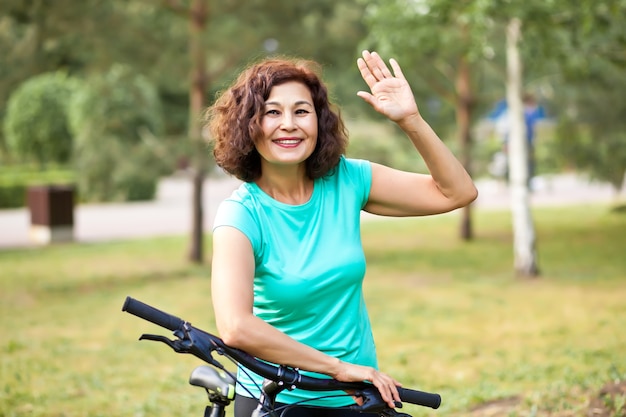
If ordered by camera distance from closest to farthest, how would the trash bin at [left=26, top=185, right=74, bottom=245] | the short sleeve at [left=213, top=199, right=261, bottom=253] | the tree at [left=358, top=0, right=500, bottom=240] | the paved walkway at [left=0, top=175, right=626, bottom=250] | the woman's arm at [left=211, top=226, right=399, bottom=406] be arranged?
the woman's arm at [left=211, top=226, right=399, bottom=406], the short sleeve at [left=213, top=199, right=261, bottom=253], the tree at [left=358, top=0, right=500, bottom=240], the trash bin at [left=26, top=185, right=74, bottom=245], the paved walkway at [left=0, top=175, right=626, bottom=250]

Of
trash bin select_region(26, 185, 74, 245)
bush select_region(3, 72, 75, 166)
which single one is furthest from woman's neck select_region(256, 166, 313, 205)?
bush select_region(3, 72, 75, 166)

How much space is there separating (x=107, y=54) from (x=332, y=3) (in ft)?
11.0

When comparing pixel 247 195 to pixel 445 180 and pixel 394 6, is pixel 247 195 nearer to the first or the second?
pixel 445 180

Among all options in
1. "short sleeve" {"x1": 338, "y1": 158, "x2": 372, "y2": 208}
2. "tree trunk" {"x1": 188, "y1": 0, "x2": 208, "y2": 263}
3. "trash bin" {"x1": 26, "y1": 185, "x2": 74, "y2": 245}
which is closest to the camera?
"short sleeve" {"x1": 338, "y1": 158, "x2": 372, "y2": 208}

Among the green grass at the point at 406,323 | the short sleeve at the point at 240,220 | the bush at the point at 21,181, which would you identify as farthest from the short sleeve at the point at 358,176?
the bush at the point at 21,181

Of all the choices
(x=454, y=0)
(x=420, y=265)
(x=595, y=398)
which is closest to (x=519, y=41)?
(x=454, y=0)

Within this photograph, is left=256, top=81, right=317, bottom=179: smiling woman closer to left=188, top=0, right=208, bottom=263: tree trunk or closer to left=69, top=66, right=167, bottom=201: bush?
left=188, top=0, right=208, bottom=263: tree trunk

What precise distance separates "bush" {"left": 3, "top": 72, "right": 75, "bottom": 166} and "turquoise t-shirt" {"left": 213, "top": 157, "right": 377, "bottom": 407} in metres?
27.0

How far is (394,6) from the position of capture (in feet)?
34.4

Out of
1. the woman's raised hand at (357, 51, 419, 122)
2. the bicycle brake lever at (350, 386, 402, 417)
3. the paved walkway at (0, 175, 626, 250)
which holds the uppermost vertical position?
the woman's raised hand at (357, 51, 419, 122)

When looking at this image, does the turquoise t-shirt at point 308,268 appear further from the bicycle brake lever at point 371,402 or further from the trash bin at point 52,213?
the trash bin at point 52,213

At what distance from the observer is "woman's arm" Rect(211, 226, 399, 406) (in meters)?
2.19

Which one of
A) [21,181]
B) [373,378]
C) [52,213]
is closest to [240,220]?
[373,378]

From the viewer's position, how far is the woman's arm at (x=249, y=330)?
86.4 inches
